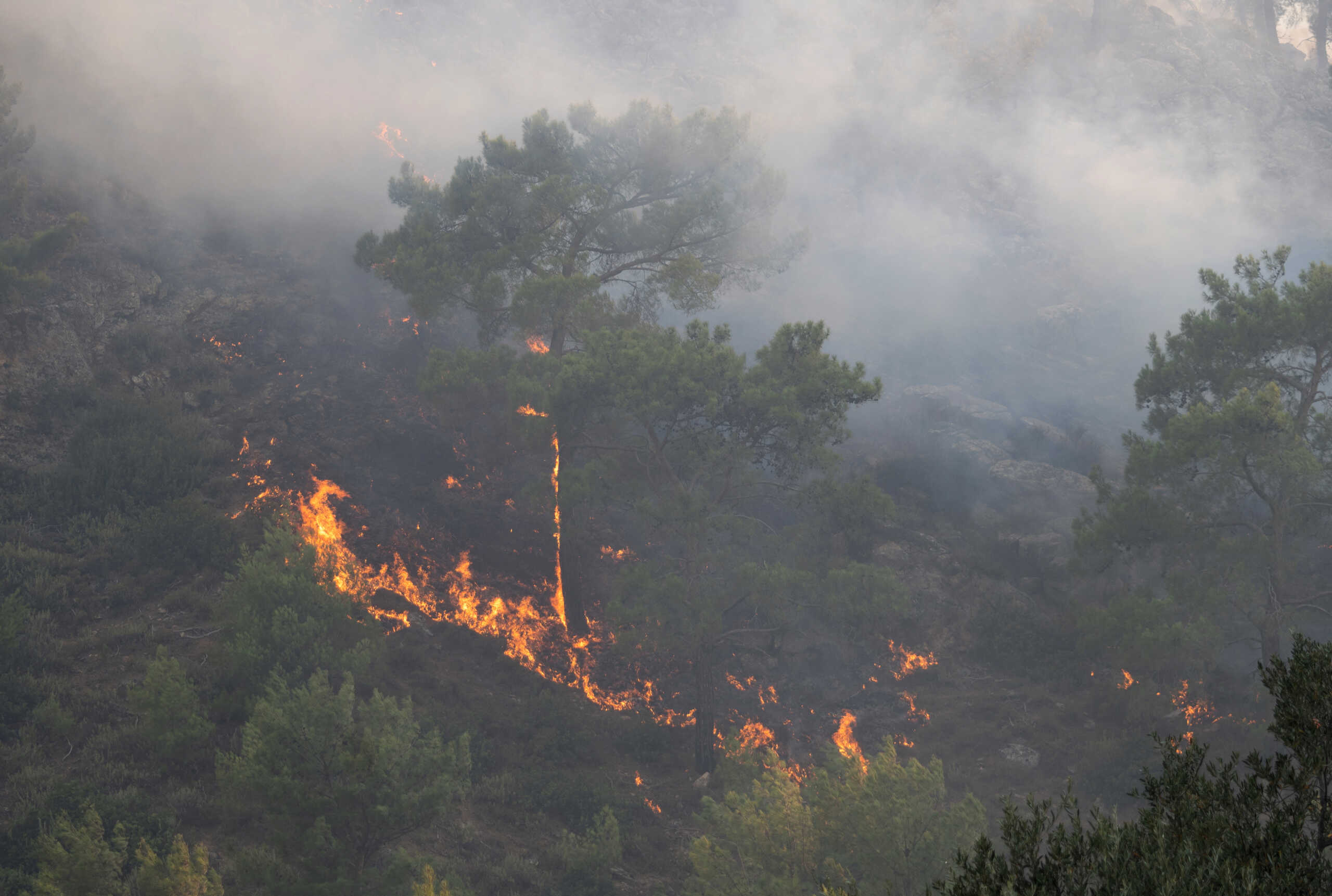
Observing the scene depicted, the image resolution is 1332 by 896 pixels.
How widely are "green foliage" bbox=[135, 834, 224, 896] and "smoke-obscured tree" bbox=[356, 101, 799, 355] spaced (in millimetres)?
14076

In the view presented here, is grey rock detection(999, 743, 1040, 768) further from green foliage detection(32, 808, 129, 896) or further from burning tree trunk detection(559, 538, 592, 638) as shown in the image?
green foliage detection(32, 808, 129, 896)

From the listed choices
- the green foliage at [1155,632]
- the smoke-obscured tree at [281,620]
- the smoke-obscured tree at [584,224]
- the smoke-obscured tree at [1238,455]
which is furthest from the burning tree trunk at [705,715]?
the smoke-obscured tree at [584,224]

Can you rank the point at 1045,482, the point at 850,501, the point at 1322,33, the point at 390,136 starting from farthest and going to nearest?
the point at 1322,33
the point at 390,136
the point at 1045,482
the point at 850,501

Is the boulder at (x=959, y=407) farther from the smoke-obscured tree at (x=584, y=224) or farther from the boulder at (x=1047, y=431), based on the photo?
the smoke-obscured tree at (x=584, y=224)

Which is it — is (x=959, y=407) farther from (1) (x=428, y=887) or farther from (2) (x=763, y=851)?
(1) (x=428, y=887)

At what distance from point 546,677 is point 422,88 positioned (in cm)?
3992

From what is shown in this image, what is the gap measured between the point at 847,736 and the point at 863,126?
3997cm

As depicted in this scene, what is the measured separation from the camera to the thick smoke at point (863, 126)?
33.2 meters

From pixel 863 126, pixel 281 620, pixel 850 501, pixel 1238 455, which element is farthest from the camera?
pixel 863 126

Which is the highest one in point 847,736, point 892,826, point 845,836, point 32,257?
point 32,257

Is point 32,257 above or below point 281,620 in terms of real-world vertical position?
above

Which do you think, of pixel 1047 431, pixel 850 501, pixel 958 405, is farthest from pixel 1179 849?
pixel 958 405

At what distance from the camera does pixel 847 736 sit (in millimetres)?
18078

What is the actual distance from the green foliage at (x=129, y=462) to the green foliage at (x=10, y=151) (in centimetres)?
841
